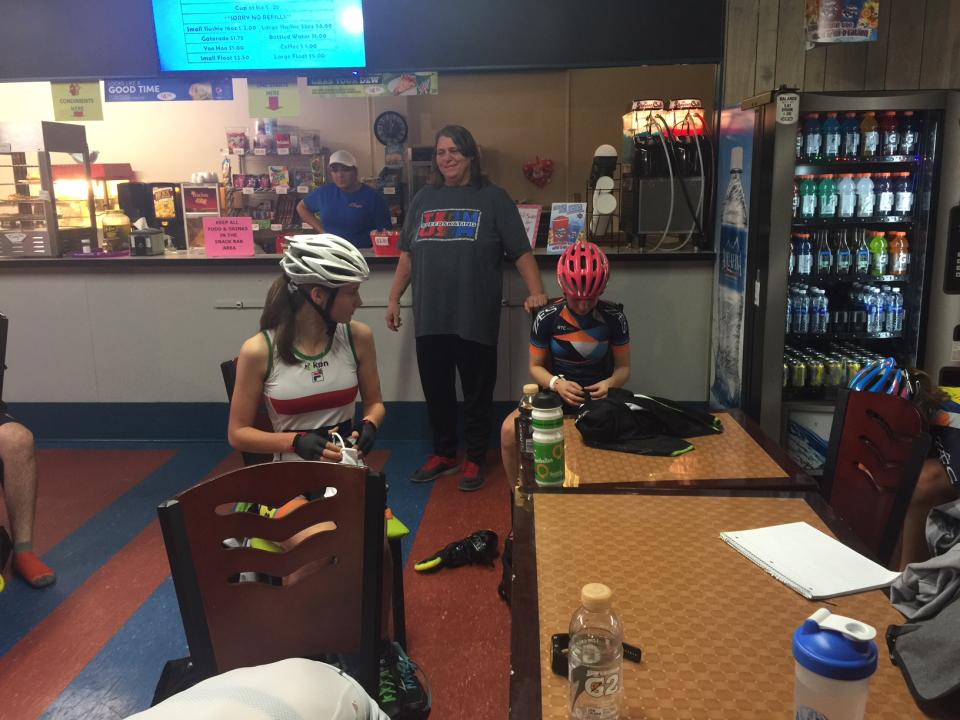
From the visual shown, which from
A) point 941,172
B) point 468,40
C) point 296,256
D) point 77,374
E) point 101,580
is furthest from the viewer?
point 77,374

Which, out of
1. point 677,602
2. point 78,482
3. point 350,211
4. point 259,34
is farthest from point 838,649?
point 350,211

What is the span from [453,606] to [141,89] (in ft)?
11.8

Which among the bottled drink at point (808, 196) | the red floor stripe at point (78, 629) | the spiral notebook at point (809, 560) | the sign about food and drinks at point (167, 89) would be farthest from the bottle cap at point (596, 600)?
the sign about food and drinks at point (167, 89)

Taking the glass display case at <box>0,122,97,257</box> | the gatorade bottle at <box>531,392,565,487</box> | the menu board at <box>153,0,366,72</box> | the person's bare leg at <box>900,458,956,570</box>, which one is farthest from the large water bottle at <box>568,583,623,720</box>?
the glass display case at <box>0,122,97,257</box>

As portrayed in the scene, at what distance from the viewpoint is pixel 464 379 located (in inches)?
162

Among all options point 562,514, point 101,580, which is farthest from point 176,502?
point 101,580

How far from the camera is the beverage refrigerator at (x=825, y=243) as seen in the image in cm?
362

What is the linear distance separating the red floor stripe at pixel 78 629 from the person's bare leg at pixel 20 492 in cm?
25

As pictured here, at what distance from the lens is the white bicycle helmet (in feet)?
7.88

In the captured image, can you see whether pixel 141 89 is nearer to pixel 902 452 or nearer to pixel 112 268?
pixel 112 268

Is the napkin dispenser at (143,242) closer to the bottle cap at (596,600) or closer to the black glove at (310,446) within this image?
the black glove at (310,446)

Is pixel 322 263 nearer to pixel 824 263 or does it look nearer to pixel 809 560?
pixel 809 560

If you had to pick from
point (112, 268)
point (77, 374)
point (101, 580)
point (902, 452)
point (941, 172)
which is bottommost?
point (101, 580)

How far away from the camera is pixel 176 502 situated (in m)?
1.48
